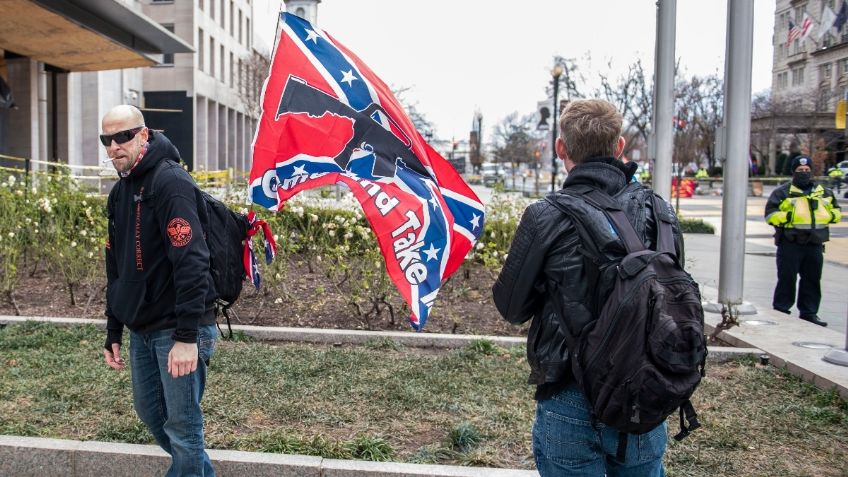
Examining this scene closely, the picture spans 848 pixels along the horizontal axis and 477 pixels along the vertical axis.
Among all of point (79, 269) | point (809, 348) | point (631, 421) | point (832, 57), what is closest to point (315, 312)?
point (79, 269)

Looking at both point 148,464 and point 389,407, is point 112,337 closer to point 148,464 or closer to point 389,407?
point 148,464

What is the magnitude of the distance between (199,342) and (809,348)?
19.4 ft

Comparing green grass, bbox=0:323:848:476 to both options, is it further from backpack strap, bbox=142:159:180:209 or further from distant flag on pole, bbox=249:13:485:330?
backpack strap, bbox=142:159:180:209

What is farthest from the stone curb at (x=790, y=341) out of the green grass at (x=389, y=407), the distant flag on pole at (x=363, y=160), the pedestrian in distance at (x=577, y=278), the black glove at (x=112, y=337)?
the black glove at (x=112, y=337)

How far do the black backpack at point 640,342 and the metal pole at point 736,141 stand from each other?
736 cm

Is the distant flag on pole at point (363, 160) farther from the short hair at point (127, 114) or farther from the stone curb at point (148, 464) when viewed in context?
the short hair at point (127, 114)

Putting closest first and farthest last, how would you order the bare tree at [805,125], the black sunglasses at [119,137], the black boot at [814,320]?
the black sunglasses at [119,137]
the black boot at [814,320]
the bare tree at [805,125]

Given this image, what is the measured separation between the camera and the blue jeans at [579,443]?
2.63 m

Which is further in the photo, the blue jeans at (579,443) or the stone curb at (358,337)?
the stone curb at (358,337)

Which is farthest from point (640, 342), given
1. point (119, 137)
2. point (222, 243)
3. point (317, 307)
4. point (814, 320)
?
point (814, 320)

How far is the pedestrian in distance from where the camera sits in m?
2.55

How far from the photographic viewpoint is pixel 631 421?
2414 millimetres

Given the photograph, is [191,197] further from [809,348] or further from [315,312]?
[809,348]

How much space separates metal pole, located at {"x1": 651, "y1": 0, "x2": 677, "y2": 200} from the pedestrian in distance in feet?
25.9
